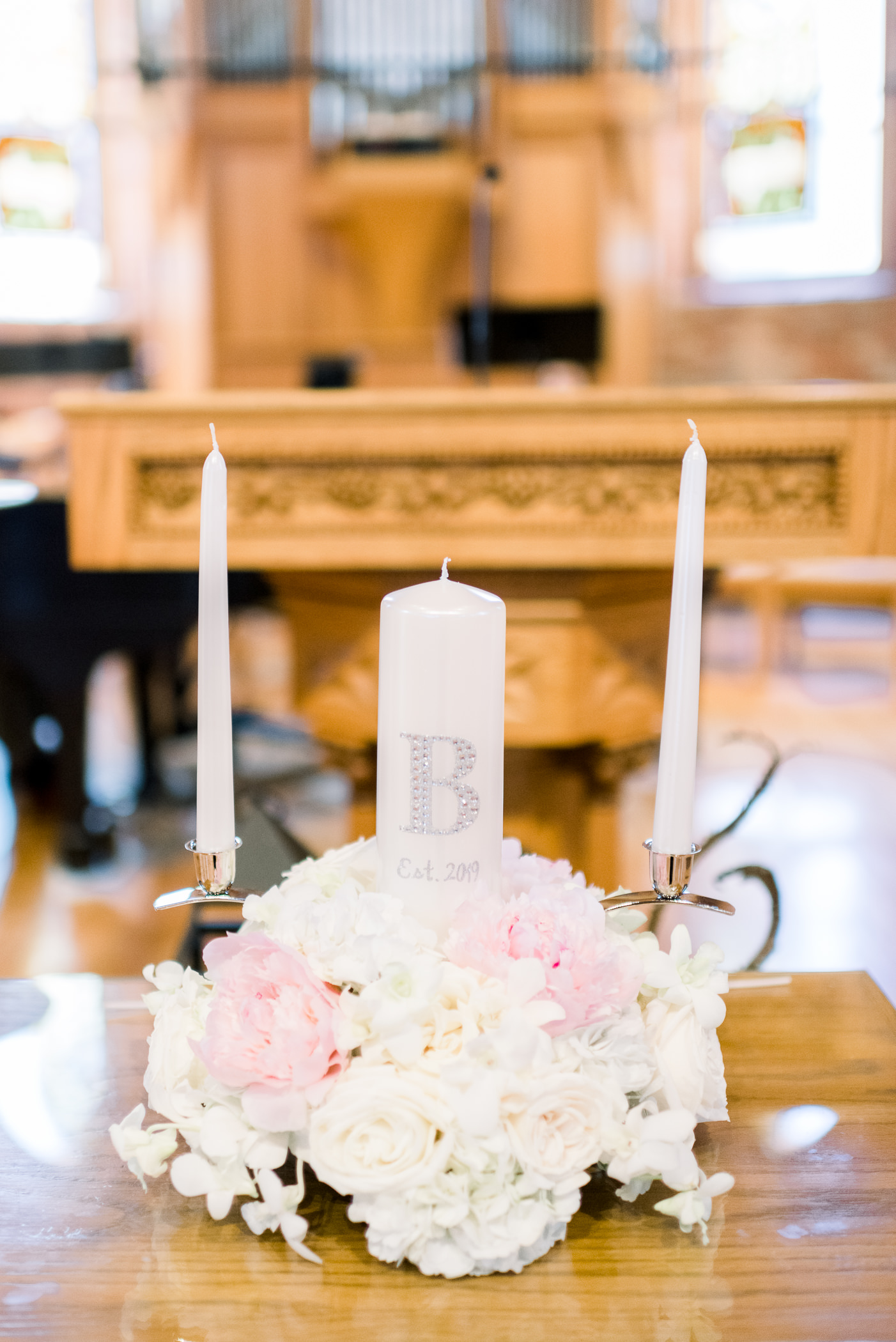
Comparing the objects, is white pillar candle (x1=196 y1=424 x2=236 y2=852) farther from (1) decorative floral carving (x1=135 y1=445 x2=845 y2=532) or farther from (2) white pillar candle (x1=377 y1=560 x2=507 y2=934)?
(1) decorative floral carving (x1=135 y1=445 x2=845 y2=532)

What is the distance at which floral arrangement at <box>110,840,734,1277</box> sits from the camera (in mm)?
468

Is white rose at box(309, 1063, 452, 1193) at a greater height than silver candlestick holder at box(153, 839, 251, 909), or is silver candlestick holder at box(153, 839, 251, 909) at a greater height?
silver candlestick holder at box(153, 839, 251, 909)

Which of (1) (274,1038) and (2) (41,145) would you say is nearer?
(1) (274,1038)

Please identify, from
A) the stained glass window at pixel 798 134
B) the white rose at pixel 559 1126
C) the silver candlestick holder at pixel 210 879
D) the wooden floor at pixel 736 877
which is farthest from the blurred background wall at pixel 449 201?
the white rose at pixel 559 1126

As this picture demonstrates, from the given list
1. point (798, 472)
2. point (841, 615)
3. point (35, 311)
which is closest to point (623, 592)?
point (798, 472)

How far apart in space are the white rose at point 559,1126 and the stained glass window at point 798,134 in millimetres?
5584

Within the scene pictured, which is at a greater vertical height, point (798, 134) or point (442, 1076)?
point (798, 134)

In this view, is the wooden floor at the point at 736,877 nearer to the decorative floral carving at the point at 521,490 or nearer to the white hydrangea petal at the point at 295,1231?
the decorative floral carving at the point at 521,490

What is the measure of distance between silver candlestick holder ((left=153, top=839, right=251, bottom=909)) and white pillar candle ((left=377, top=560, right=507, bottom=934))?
7cm

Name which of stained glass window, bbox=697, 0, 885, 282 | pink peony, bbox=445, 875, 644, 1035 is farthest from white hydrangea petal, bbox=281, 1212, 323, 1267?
stained glass window, bbox=697, 0, 885, 282

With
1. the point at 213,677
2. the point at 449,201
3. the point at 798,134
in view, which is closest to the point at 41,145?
the point at 449,201

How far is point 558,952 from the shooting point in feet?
1.65

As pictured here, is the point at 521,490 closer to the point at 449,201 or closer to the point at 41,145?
the point at 449,201

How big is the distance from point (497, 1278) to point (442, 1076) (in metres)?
0.09
